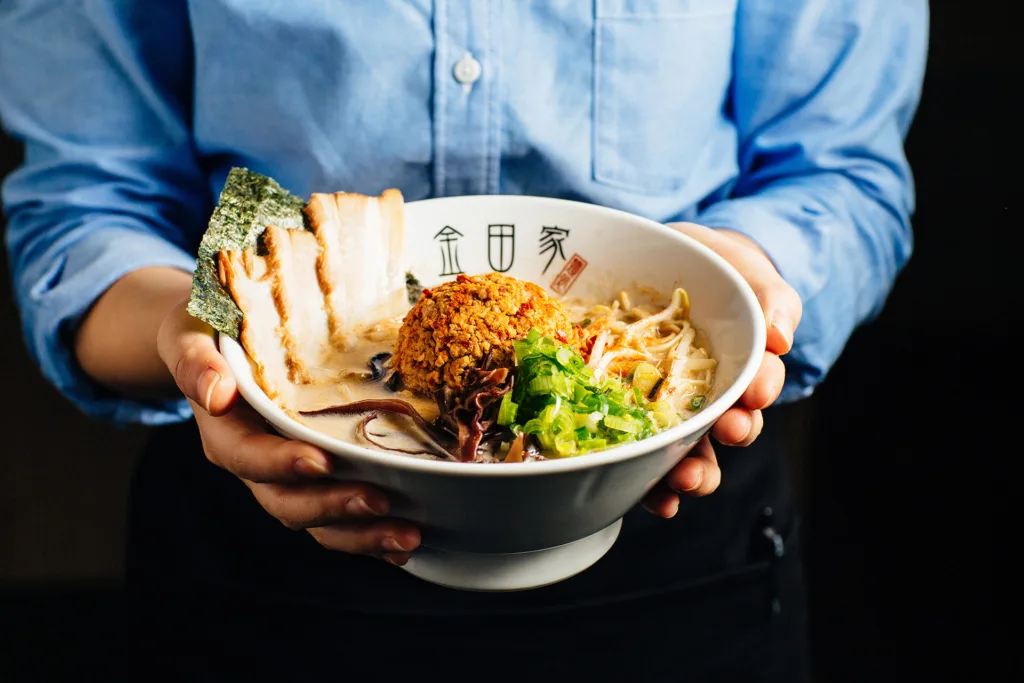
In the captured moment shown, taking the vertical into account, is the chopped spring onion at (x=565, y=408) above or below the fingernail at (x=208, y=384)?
below

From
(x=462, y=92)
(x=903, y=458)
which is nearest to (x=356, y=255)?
(x=462, y=92)

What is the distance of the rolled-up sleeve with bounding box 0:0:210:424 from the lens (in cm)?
155

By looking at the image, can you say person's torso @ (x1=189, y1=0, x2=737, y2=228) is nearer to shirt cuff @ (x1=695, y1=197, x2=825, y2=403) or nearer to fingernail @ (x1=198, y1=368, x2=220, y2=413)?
shirt cuff @ (x1=695, y1=197, x2=825, y2=403)

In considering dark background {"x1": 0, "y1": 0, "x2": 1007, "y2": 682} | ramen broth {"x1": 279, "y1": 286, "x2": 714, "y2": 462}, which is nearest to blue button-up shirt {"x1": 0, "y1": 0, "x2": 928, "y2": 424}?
ramen broth {"x1": 279, "y1": 286, "x2": 714, "y2": 462}

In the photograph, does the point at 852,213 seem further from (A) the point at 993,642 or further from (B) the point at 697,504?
(A) the point at 993,642

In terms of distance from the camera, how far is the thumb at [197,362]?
1081 millimetres

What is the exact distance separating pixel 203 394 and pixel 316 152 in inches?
23.1

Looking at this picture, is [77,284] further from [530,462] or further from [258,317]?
[530,462]

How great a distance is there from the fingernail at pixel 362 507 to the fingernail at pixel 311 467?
5cm

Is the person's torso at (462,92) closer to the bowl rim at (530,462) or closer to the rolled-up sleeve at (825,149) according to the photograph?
the rolled-up sleeve at (825,149)

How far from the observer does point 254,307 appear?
4.09 feet

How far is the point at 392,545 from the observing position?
3.62 ft

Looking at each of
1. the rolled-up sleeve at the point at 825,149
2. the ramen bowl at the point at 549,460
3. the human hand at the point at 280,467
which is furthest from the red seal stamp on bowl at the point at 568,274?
the human hand at the point at 280,467

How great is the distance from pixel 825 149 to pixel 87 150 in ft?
4.29
